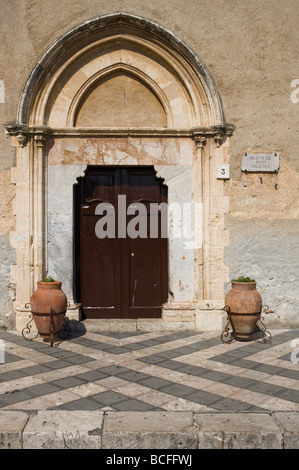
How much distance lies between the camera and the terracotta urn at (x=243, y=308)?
5.80 meters

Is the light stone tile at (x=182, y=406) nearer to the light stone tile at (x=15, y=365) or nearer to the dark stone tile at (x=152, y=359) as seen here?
the dark stone tile at (x=152, y=359)

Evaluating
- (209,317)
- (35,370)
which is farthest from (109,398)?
(209,317)

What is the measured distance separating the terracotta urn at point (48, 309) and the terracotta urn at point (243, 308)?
2263mm

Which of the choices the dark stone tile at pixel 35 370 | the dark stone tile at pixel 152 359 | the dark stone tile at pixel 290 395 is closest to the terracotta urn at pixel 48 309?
the dark stone tile at pixel 35 370

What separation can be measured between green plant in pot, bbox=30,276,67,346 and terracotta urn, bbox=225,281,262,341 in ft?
7.43

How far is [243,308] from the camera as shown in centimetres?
579

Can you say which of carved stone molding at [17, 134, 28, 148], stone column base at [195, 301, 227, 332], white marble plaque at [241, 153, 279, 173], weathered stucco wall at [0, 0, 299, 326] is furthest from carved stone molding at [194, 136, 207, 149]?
carved stone molding at [17, 134, 28, 148]

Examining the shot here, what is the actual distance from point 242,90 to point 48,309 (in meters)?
4.28

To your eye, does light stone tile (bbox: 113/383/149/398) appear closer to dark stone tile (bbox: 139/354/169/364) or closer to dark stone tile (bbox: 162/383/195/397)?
dark stone tile (bbox: 162/383/195/397)

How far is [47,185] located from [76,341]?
240 cm

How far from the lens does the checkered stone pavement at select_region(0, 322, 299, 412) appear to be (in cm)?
373

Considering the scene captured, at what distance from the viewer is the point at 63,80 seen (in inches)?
264

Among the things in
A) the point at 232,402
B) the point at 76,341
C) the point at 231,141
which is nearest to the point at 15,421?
the point at 232,402

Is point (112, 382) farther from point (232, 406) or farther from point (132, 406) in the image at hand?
point (232, 406)
